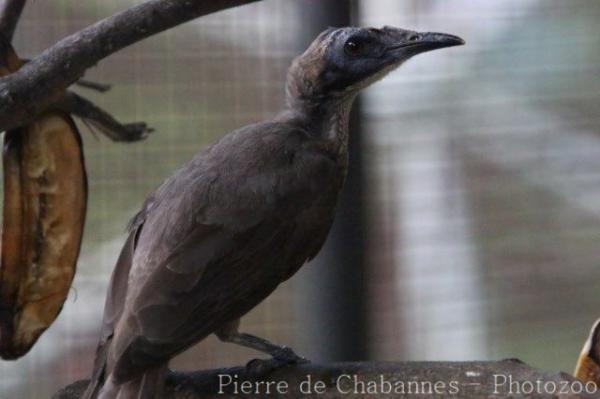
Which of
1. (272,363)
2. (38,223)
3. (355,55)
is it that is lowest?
(272,363)

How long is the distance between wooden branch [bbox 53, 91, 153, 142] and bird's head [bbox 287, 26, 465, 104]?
317 millimetres

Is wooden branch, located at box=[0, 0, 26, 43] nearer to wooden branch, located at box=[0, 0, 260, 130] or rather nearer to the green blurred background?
wooden branch, located at box=[0, 0, 260, 130]

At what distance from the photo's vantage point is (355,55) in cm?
201

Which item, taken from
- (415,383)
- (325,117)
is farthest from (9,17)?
(415,383)

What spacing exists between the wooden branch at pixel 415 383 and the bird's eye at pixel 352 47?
0.59m

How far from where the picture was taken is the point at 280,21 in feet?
9.03

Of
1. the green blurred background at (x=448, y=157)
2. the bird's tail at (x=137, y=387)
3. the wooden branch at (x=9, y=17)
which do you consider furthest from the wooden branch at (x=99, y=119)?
the green blurred background at (x=448, y=157)

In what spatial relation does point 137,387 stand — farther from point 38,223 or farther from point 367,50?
point 367,50

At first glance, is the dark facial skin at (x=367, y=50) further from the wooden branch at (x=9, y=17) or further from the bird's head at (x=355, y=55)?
the wooden branch at (x=9, y=17)

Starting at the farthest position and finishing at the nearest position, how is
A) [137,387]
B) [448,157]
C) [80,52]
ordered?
[448,157]
[80,52]
[137,387]

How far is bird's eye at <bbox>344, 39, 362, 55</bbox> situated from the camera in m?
2.00

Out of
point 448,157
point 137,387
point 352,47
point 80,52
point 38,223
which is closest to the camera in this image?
point 137,387

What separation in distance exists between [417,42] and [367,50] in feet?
0.30

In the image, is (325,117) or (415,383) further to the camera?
(325,117)
